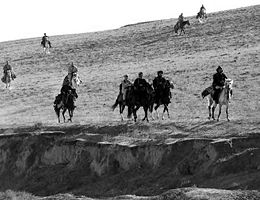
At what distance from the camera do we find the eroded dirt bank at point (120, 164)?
2306cm

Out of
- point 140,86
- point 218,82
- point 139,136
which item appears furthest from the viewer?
point 140,86

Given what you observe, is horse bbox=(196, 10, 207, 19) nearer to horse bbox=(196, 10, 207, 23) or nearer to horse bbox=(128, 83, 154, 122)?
horse bbox=(196, 10, 207, 23)

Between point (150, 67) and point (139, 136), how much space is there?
2665 cm

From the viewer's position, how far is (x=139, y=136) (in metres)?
28.6

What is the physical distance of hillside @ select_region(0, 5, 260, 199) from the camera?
23.8 meters

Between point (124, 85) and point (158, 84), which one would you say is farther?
point (124, 85)

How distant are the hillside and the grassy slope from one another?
4.4 inches

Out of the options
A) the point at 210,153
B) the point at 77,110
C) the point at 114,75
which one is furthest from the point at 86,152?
the point at 114,75

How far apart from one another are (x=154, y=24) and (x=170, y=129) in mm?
57541

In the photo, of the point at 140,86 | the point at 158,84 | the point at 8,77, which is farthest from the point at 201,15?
the point at 140,86

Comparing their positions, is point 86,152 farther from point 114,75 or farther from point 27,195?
point 114,75

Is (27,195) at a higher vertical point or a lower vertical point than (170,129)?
lower

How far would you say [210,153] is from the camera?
24312mm

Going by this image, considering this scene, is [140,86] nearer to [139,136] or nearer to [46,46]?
[139,136]
